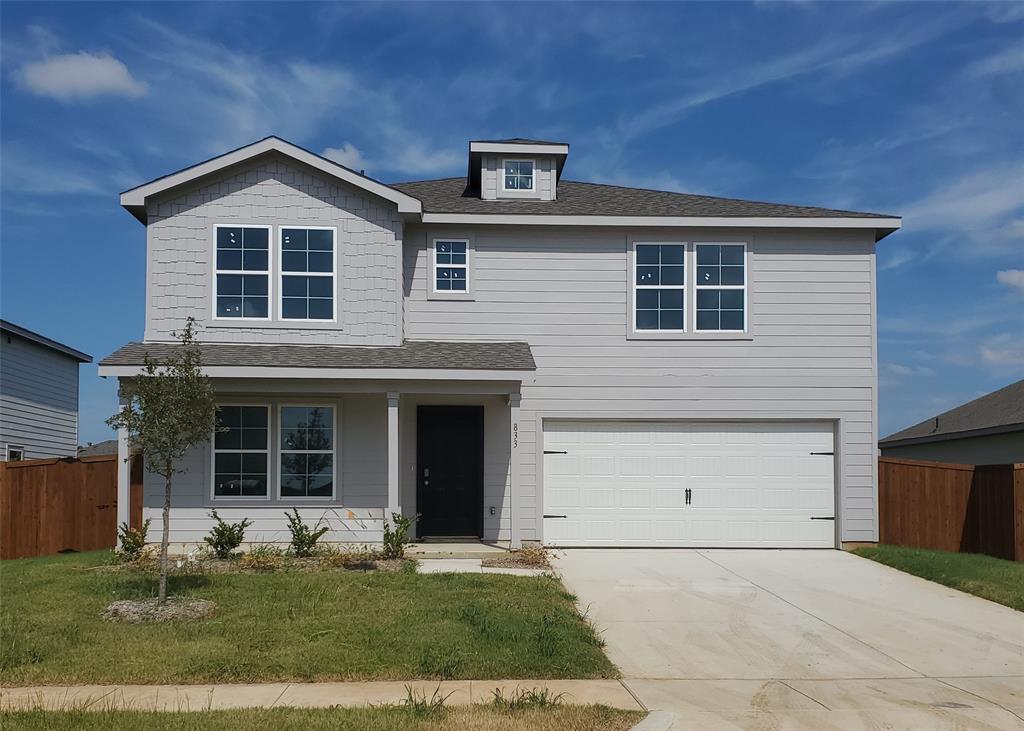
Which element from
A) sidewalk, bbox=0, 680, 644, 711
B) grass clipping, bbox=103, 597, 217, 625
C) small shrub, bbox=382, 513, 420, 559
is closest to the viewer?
sidewalk, bbox=0, 680, 644, 711

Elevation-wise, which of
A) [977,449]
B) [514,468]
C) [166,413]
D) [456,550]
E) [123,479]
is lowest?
[456,550]

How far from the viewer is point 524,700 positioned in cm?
746

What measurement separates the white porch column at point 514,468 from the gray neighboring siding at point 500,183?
4528mm

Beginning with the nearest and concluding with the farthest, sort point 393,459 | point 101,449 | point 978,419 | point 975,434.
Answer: point 393,459
point 975,434
point 978,419
point 101,449

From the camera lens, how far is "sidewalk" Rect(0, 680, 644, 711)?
749 cm

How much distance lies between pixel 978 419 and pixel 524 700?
20.8m

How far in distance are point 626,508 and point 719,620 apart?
18.1 ft

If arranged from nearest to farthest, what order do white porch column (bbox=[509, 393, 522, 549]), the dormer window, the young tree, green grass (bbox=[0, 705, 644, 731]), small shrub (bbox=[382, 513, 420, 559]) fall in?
green grass (bbox=[0, 705, 644, 731]) < the young tree < small shrub (bbox=[382, 513, 420, 559]) < white porch column (bbox=[509, 393, 522, 549]) < the dormer window

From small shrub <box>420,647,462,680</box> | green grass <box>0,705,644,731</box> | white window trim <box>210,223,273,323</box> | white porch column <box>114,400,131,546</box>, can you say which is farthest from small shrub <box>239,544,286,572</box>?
green grass <box>0,705,644,731</box>

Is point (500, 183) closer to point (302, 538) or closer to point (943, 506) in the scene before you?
point (302, 538)

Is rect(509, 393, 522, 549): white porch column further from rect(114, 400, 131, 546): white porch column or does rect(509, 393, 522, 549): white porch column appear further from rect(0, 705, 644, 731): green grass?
rect(0, 705, 644, 731): green grass

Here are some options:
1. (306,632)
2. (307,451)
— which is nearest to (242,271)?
(307,451)

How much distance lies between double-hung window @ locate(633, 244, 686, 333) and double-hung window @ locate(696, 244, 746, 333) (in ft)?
1.03

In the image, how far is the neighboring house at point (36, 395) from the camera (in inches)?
925
